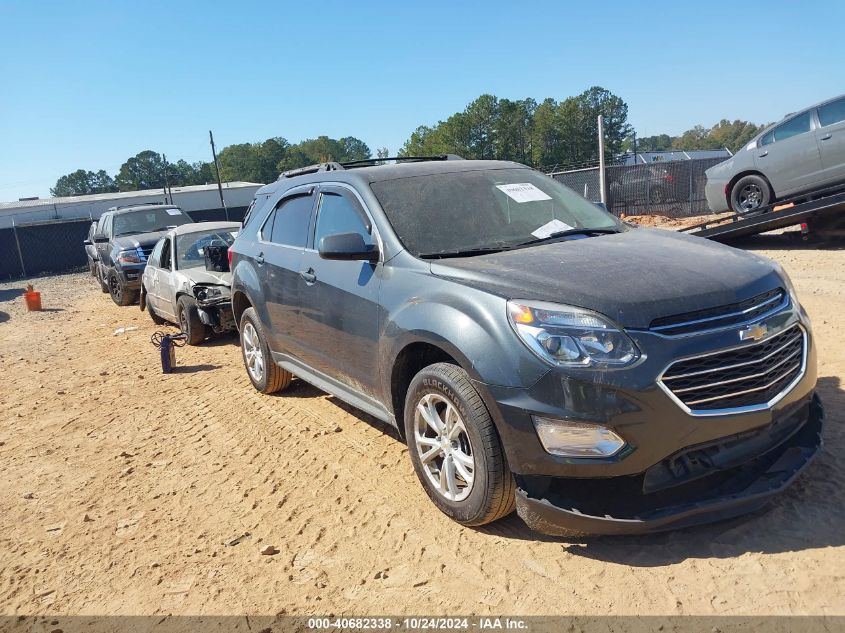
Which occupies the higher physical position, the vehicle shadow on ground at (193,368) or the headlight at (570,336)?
the headlight at (570,336)

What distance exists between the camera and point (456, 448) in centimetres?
340

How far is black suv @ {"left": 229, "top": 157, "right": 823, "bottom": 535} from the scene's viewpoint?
2852mm

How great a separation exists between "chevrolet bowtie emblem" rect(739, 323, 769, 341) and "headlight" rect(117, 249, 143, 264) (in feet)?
42.8

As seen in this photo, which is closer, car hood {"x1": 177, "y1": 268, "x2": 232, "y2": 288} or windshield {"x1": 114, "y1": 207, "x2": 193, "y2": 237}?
car hood {"x1": 177, "y1": 268, "x2": 232, "y2": 288}

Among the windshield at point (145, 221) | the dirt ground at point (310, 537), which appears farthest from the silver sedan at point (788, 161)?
the windshield at point (145, 221)

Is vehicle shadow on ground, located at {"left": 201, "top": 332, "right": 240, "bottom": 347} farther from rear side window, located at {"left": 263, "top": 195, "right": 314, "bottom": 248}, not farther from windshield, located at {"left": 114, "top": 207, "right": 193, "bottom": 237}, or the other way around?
windshield, located at {"left": 114, "top": 207, "right": 193, "bottom": 237}

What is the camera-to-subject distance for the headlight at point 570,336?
2.86m

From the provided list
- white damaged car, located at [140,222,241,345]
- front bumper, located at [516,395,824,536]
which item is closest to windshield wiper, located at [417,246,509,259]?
front bumper, located at [516,395,824,536]

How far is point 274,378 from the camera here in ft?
19.8

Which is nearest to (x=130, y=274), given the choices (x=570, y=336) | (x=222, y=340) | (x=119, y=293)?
(x=119, y=293)

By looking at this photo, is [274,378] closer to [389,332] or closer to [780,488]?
[389,332]

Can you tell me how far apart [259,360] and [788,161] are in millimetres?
9899

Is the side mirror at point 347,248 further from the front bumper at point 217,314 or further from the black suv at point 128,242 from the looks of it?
the black suv at point 128,242

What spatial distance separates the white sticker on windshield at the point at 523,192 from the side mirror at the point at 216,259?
6.00 meters
